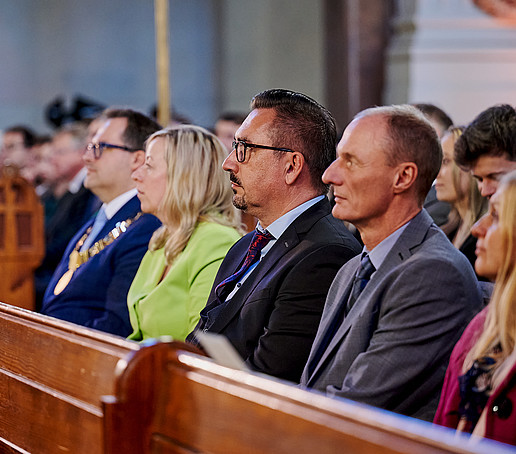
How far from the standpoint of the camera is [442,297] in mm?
2281

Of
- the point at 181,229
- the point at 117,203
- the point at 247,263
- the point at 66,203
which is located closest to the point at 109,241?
the point at 117,203

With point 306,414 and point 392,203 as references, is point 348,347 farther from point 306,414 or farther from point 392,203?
point 306,414

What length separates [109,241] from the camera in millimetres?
4219

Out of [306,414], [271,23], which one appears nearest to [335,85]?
[271,23]

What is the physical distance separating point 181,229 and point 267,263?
2.45ft

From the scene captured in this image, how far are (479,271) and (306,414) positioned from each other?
70 cm

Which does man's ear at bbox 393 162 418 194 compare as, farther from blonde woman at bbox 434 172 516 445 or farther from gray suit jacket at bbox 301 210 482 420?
blonde woman at bbox 434 172 516 445

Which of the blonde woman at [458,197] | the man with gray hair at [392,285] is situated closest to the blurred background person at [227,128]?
the blonde woman at [458,197]

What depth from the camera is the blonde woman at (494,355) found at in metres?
1.85

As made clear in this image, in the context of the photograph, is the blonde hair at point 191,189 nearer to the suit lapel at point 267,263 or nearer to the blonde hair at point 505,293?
the suit lapel at point 267,263

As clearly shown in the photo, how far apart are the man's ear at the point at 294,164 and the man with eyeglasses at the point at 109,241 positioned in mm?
1205

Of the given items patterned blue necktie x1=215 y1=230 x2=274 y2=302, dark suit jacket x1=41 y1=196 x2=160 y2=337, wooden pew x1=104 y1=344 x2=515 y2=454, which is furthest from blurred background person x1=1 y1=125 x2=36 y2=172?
wooden pew x1=104 y1=344 x2=515 y2=454

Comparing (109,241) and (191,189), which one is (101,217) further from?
(191,189)

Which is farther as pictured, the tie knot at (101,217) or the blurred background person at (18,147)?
the blurred background person at (18,147)
